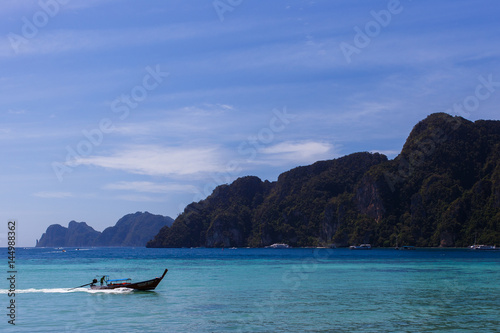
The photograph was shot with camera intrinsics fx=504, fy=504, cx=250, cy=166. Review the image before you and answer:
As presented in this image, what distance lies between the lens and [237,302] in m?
37.1

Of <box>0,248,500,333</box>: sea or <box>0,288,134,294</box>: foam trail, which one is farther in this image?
<box>0,288,134,294</box>: foam trail

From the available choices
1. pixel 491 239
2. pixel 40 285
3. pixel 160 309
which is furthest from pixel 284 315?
pixel 491 239

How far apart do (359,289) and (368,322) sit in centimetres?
1676

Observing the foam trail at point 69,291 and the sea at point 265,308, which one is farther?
the foam trail at point 69,291

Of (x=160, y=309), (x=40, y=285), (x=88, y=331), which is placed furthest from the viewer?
(x=40, y=285)

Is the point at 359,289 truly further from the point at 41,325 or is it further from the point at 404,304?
the point at 41,325

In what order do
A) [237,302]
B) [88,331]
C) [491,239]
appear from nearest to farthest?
[88,331] < [237,302] < [491,239]

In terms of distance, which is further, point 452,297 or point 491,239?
point 491,239

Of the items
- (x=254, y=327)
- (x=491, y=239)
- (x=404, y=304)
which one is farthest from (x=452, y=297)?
(x=491, y=239)

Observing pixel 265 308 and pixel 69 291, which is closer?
pixel 265 308

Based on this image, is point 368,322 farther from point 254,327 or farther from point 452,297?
point 452,297

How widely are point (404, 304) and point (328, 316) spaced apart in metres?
7.79

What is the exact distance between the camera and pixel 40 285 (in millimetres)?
53062

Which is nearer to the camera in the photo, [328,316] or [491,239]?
[328,316]
